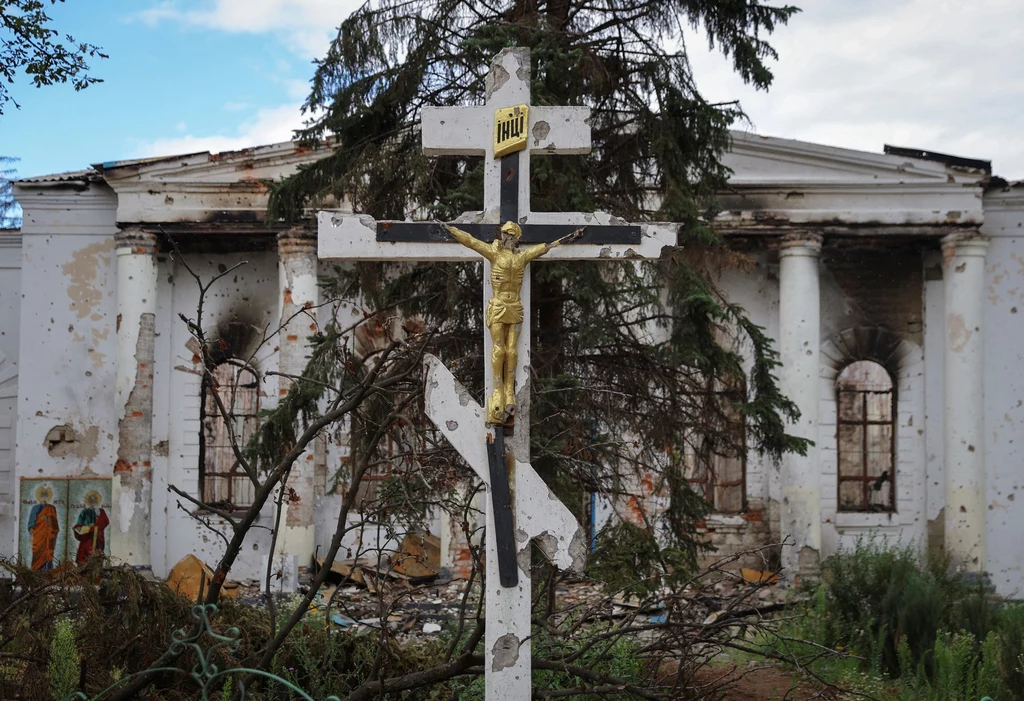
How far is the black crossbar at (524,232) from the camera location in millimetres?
4020

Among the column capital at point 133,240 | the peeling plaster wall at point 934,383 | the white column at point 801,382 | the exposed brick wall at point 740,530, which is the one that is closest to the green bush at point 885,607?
the white column at point 801,382

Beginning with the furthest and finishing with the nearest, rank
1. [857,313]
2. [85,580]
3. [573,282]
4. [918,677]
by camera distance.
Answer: [857,313] → [573,282] → [918,677] → [85,580]

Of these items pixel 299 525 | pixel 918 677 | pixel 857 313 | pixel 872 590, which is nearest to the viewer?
pixel 918 677

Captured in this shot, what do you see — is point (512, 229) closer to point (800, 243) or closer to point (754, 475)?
point (800, 243)

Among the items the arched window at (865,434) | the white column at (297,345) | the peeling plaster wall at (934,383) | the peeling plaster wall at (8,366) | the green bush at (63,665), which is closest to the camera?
the green bush at (63,665)

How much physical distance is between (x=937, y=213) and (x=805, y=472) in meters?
3.87

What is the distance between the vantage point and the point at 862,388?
1520 centimetres

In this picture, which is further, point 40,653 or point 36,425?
point 36,425

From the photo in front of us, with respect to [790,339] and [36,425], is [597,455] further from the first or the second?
[36,425]

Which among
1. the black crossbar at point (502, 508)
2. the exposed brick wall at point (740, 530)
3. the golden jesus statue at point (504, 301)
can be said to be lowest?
the exposed brick wall at point (740, 530)

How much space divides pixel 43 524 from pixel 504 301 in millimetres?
12005

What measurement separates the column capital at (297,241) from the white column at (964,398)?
→ 27.7ft

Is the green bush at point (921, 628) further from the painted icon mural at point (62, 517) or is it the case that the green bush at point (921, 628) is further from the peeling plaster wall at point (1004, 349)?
the painted icon mural at point (62, 517)

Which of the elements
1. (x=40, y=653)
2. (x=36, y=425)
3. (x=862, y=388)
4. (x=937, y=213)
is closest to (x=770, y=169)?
(x=937, y=213)
